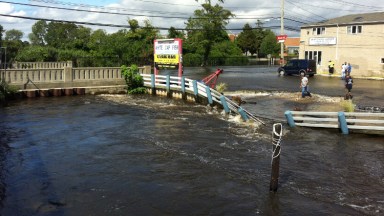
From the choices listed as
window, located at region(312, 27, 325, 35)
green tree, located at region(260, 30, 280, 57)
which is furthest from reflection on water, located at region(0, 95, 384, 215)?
green tree, located at region(260, 30, 280, 57)

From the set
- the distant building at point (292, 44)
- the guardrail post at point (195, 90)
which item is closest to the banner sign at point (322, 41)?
the guardrail post at point (195, 90)

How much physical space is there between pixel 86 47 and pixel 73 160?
44.1 metres

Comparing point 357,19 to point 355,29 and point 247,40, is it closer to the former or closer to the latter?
point 355,29

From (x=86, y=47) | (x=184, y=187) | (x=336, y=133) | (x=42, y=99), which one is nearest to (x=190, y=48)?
(x=86, y=47)

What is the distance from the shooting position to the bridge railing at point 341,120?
15328mm

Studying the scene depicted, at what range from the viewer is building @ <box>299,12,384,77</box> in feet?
142

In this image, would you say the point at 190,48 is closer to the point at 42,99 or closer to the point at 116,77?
the point at 116,77

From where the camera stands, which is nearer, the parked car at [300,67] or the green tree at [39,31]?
the parked car at [300,67]

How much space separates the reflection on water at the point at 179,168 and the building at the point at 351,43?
29.9 meters

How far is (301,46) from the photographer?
5247cm

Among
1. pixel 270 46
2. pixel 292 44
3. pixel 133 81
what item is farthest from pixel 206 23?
pixel 292 44

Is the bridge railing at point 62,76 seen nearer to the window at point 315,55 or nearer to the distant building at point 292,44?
the window at point 315,55

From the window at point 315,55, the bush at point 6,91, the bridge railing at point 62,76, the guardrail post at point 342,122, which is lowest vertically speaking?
the guardrail post at point 342,122

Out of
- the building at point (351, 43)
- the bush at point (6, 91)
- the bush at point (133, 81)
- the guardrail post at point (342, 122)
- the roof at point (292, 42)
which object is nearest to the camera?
the guardrail post at point (342, 122)
